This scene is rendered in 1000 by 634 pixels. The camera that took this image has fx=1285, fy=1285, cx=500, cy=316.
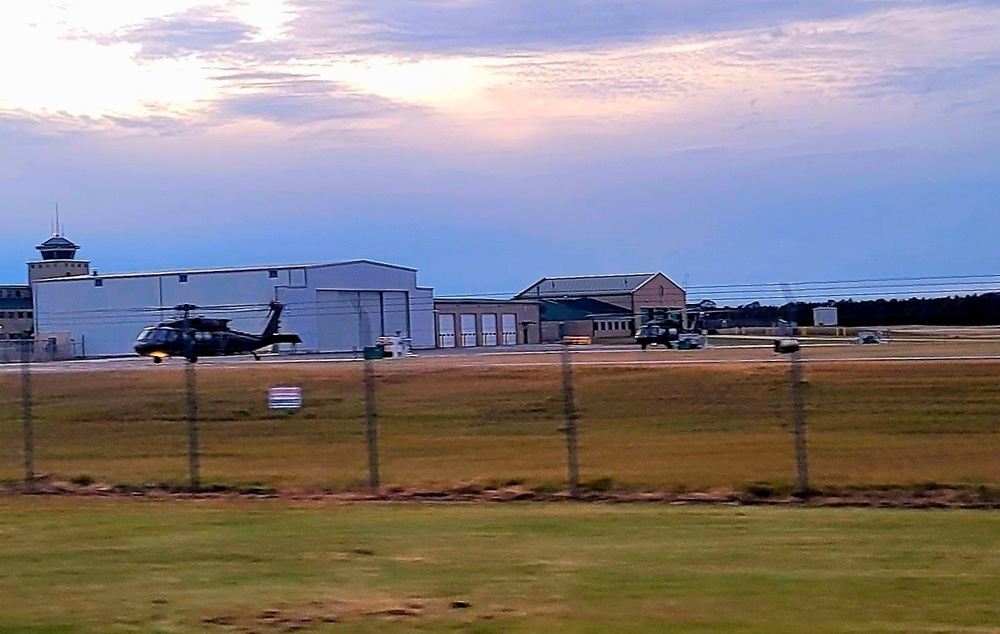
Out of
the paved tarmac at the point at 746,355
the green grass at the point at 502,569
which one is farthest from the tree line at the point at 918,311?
the green grass at the point at 502,569

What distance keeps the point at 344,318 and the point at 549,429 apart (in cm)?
4030

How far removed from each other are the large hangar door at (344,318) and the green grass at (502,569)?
42.3 metres

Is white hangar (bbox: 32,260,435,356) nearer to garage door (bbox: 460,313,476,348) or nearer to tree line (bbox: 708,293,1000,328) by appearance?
garage door (bbox: 460,313,476,348)

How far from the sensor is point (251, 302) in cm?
6388

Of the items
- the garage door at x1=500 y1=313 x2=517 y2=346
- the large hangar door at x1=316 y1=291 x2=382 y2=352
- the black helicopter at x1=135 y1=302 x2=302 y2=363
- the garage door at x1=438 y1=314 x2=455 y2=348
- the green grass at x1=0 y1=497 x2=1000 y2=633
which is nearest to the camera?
the green grass at x1=0 y1=497 x2=1000 y2=633

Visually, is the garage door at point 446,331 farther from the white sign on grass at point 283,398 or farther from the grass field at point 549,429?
the white sign on grass at point 283,398

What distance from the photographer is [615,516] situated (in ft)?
47.3

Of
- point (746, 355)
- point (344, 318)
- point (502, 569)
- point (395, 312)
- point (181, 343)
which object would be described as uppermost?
point (395, 312)

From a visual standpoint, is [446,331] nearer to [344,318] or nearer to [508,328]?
[344,318]

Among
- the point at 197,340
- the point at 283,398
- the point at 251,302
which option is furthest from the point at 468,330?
the point at 283,398

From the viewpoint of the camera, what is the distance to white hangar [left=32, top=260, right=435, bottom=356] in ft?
203

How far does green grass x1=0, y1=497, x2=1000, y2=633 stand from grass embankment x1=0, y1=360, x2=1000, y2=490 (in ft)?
11.1

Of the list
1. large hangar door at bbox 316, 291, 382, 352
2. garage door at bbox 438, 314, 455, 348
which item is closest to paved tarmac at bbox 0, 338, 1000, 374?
large hangar door at bbox 316, 291, 382, 352

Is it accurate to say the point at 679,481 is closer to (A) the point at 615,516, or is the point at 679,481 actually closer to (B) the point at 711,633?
(A) the point at 615,516
